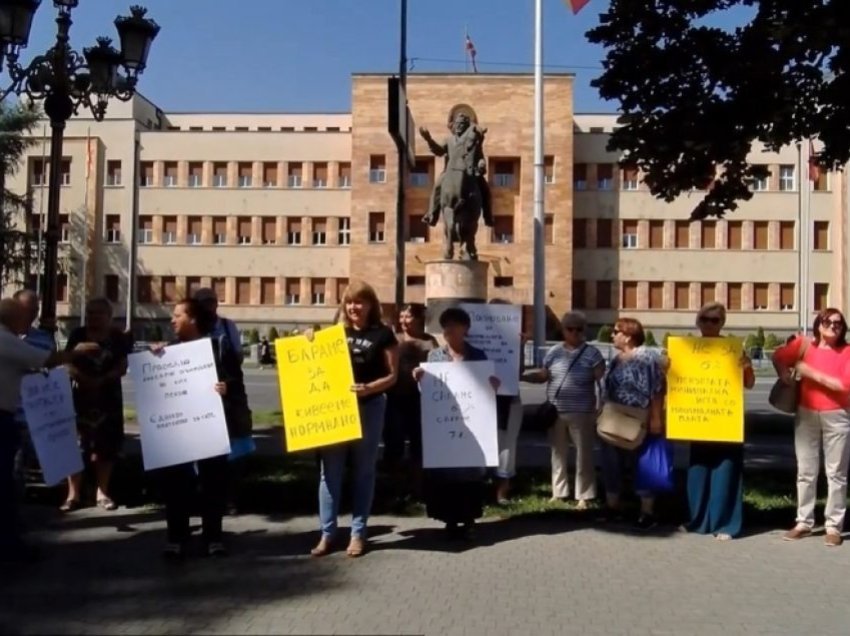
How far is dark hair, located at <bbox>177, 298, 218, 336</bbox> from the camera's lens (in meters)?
7.64

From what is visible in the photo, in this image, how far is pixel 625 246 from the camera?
61531mm

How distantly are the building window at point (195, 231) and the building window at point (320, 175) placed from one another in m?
7.72

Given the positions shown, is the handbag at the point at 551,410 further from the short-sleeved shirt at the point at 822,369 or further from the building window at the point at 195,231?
the building window at the point at 195,231

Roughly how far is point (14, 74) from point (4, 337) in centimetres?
690

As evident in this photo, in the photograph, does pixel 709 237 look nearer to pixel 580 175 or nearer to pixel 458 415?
pixel 580 175

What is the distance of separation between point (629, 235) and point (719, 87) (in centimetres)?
5002

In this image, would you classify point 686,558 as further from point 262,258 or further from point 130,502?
point 262,258

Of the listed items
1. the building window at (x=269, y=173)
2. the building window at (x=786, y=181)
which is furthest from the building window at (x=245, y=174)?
the building window at (x=786, y=181)

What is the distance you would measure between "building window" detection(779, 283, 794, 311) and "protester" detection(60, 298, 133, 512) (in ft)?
187

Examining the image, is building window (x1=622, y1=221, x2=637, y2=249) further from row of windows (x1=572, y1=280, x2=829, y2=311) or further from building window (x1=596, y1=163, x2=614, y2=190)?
building window (x1=596, y1=163, x2=614, y2=190)

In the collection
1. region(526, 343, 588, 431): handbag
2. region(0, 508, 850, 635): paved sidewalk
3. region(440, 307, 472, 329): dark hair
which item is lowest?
region(0, 508, 850, 635): paved sidewalk

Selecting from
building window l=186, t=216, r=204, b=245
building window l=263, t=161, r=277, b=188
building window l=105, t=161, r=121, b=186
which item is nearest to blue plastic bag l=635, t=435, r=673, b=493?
building window l=263, t=161, r=277, b=188

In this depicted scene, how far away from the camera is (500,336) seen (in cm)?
977

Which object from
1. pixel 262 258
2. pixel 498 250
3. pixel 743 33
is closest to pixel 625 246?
pixel 498 250
